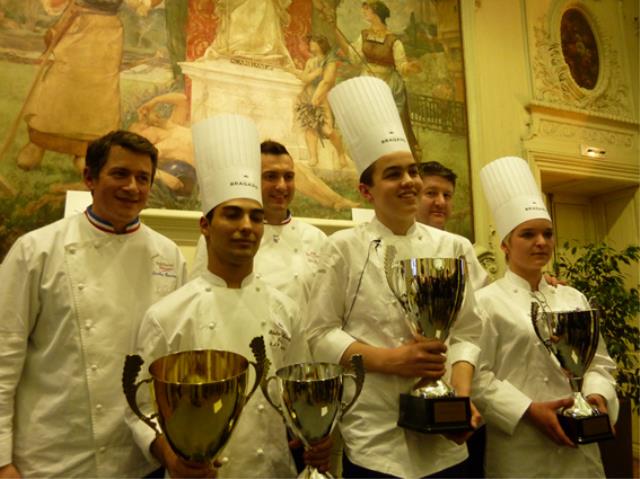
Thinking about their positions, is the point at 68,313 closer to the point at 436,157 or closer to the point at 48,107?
the point at 48,107

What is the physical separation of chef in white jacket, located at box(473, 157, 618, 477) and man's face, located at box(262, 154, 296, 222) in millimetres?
971

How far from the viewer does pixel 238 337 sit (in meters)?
1.54

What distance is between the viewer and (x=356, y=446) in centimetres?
151

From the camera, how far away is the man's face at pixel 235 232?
61.7 inches

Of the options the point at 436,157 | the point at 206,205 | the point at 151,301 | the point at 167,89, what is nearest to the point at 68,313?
the point at 151,301

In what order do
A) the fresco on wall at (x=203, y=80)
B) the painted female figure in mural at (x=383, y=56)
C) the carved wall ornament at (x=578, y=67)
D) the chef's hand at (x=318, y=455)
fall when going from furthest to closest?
the carved wall ornament at (x=578, y=67), the painted female figure in mural at (x=383, y=56), the fresco on wall at (x=203, y=80), the chef's hand at (x=318, y=455)

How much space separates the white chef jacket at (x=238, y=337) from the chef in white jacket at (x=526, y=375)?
766mm

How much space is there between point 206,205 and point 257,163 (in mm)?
241

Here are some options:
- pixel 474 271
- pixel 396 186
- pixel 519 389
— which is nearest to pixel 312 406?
pixel 396 186

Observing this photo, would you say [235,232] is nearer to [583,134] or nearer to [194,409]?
[194,409]

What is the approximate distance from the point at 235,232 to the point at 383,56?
373cm

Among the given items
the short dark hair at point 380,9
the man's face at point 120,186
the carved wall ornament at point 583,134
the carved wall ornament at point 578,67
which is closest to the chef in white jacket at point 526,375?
the man's face at point 120,186

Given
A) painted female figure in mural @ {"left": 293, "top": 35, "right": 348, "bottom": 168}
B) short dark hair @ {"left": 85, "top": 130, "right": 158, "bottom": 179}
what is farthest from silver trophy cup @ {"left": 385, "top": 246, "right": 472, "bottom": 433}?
painted female figure in mural @ {"left": 293, "top": 35, "right": 348, "bottom": 168}

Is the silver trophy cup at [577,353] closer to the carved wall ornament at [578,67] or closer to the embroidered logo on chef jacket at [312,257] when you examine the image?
the embroidered logo on chef jacket at [312,257]
